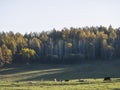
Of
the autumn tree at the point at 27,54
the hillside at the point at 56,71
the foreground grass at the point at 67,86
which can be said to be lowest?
the hillside at the point at 56,71

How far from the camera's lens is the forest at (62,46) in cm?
15750

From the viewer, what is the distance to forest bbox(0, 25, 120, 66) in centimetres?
15750

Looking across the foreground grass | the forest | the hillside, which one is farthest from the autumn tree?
the foreground grass

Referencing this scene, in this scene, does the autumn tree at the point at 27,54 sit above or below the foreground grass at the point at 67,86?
above

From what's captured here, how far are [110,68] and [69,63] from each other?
2831 cm

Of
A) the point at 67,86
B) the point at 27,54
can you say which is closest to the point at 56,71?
the point at 27,54

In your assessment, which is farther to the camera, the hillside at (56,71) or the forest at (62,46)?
the forest at (62,46)

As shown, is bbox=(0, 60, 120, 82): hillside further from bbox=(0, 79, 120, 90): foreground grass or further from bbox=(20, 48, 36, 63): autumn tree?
bbox=(0, 79, 120, 90): foreground grass

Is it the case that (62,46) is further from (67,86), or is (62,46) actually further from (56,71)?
(67,86)

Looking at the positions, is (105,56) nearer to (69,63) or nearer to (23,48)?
(69,63)

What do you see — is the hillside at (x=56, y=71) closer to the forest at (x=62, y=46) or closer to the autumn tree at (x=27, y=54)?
the autumn tree at (x=27, y=54)

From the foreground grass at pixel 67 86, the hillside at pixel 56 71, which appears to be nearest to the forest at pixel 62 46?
the hillside at pixel 56 71

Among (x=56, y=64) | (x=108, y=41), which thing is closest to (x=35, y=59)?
(x=56, y=64)

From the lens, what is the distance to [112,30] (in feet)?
600
